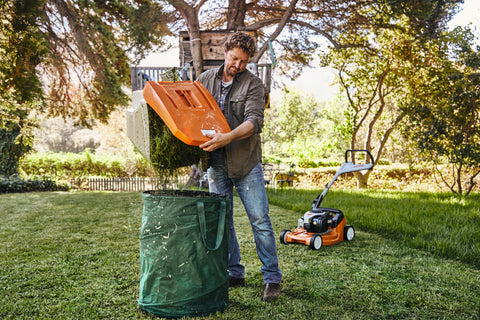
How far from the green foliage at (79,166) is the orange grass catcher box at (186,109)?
40.8ft

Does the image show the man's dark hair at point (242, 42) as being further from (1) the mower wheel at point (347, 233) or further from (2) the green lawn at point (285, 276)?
(1) the mower wheel at point (347, 233)

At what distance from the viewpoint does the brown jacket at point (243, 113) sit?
2.31 meters

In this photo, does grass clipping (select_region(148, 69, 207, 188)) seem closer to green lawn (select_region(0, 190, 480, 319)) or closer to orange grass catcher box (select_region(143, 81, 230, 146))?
orange grass catcher box (select_region(143, 81, 230, 146))

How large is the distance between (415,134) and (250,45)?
7284mm

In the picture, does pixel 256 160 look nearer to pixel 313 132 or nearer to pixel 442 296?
pixel 442 296

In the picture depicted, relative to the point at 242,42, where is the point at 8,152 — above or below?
below


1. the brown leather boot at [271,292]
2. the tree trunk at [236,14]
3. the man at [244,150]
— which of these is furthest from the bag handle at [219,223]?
the tree trunk at [236,14]

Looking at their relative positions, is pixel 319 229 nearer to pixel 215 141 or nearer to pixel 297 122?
pixel 215 141

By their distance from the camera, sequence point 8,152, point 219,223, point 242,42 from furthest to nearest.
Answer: point 8,152, point 242,42, point 219,223

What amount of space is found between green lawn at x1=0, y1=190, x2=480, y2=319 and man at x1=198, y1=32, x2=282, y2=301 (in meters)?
0.33

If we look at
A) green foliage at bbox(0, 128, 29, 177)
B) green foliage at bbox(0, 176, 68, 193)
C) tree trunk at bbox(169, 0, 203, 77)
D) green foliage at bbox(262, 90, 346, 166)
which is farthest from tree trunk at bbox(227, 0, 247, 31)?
green foliage at bbox(262, 90, 346, 166)

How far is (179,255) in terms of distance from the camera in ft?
6.55

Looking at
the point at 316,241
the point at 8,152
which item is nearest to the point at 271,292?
the point at 316,241

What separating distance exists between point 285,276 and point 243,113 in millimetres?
1327
